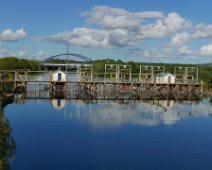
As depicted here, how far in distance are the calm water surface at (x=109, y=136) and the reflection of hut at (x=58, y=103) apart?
117mm

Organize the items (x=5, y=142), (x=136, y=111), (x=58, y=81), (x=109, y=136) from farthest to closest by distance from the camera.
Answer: (x=58, y=81), (x=136, y=111), (x=109, y=136), (x=5, y=142)

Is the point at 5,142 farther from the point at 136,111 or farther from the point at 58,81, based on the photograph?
the point at 58,81

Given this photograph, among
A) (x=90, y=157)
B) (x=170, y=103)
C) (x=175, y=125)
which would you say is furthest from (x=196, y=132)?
(x=170, y=103)

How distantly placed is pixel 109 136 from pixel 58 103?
2037 centimetres

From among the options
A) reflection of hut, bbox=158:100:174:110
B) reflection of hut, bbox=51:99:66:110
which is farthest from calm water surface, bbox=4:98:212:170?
reflection of hut, bbox=158:100:174:110

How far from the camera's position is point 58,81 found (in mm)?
62188

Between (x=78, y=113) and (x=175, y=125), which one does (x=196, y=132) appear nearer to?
(x=175, y=125)

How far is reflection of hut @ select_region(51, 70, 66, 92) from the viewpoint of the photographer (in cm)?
6256

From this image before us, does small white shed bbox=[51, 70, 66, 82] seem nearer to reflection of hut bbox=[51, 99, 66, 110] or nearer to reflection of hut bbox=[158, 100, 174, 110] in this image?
reflection of hut bbox=[51, 99, 66, 110]

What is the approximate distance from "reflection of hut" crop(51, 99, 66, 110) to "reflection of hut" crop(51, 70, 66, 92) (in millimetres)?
11660

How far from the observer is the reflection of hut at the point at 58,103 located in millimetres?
44713

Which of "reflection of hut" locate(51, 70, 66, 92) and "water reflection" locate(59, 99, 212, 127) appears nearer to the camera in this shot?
"water reflection" locate(59, 99, 212, 127)

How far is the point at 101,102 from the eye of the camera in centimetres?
5038

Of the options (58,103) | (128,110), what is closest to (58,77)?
(58,103)
